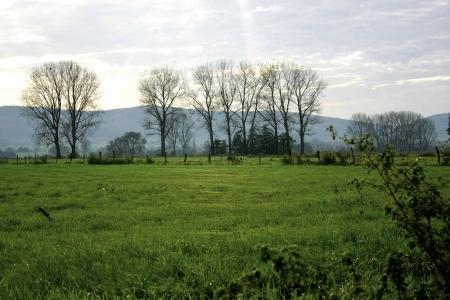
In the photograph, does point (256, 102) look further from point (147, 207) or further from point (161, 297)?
point (161, 297)

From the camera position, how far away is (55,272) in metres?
5.48

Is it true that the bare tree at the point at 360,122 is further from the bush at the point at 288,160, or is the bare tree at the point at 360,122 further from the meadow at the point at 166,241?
the meadow at the point at 166,241

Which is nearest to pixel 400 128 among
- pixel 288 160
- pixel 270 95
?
pixel 270 95

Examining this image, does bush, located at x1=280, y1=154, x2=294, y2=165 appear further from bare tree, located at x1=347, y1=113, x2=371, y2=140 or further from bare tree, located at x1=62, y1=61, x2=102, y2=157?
bare tree, located at x1=347, y1=113, x2=371, y2=140

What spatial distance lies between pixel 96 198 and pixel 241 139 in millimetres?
81046

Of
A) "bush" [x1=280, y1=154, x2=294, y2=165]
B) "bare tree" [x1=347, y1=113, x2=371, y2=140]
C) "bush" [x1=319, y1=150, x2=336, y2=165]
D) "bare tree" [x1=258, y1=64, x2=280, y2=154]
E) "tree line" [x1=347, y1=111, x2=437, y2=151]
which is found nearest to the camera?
"bush" [x1=319, y1=150, x2=336, y2=165]

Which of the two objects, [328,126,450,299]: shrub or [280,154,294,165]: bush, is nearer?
[328,126,450,299]: shrub

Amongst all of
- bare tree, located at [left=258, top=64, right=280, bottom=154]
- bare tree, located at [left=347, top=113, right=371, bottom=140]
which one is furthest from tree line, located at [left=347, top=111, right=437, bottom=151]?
bare tree, located at [left=258, top=64, right=280, bottom=154]

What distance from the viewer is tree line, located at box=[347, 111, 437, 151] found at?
443 feet

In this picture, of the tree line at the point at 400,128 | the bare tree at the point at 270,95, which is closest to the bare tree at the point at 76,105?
the bare tree at the point at 270,95

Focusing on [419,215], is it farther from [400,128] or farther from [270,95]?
[400,128]

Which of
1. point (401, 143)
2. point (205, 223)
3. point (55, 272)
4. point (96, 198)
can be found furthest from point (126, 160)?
point (401, 143)

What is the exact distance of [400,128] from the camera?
5438 inches

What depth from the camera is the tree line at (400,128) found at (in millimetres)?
135125
